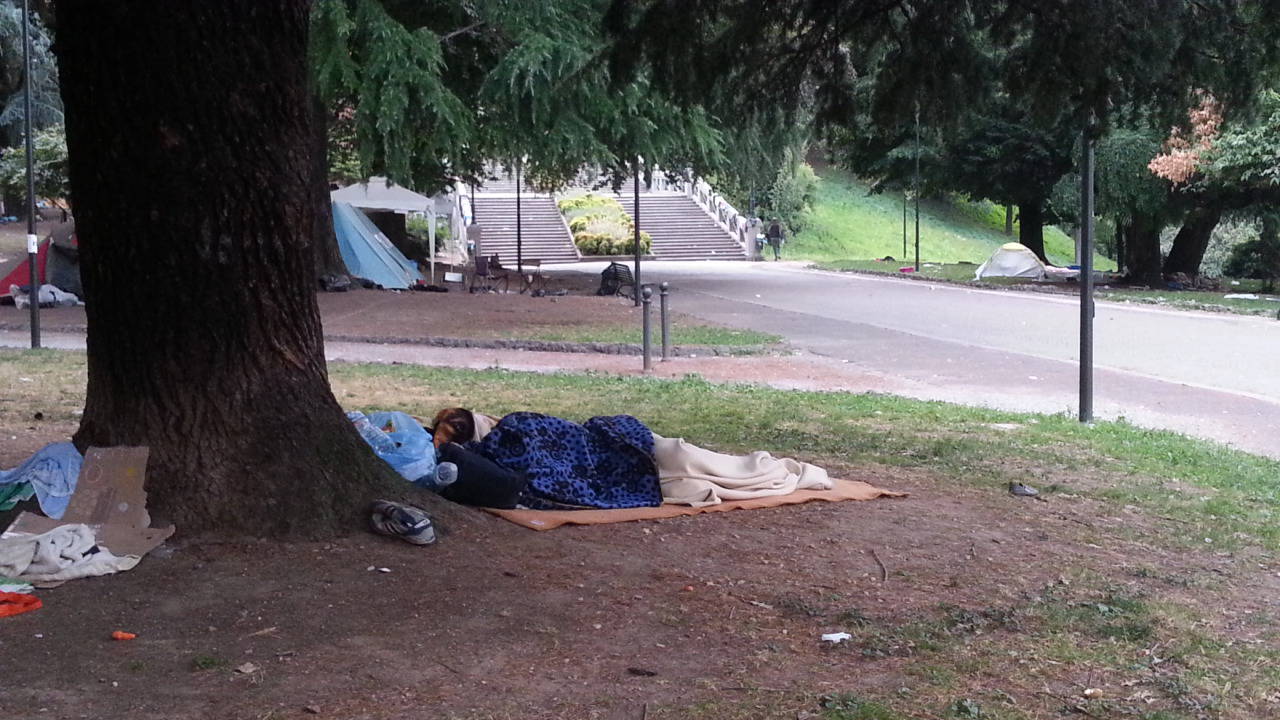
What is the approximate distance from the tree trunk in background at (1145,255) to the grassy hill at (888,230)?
1852 cm

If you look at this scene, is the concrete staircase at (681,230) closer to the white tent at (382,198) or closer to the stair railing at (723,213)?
the stair railing at (723,213)

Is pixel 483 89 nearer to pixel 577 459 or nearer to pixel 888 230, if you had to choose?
pixel 577 459

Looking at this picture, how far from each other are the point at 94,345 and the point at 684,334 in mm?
13853

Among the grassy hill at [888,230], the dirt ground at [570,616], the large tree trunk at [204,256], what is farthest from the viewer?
the grassy hill at [888,230]

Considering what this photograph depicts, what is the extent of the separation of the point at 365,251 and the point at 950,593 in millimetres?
24582

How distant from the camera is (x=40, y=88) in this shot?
36.6m

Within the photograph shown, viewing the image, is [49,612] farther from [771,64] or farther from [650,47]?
[771,64]

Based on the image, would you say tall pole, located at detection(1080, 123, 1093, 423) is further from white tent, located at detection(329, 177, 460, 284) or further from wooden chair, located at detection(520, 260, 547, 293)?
white tent, located at detection(329, 177, 460, 284)

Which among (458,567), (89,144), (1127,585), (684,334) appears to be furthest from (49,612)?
(684,334)

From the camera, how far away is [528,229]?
176 feet

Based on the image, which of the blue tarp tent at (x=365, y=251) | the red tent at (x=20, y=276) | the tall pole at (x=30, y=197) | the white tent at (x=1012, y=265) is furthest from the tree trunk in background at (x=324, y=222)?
the white tent at (x=1012, y=265)

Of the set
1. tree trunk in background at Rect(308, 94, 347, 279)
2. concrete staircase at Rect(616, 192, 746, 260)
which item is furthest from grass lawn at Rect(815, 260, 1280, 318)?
tree trunk in background at Rect(308, 94, 347, 279)

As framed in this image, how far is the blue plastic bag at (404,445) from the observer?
6.56 metres

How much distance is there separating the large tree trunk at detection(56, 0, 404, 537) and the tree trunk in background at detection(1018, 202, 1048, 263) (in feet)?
125
